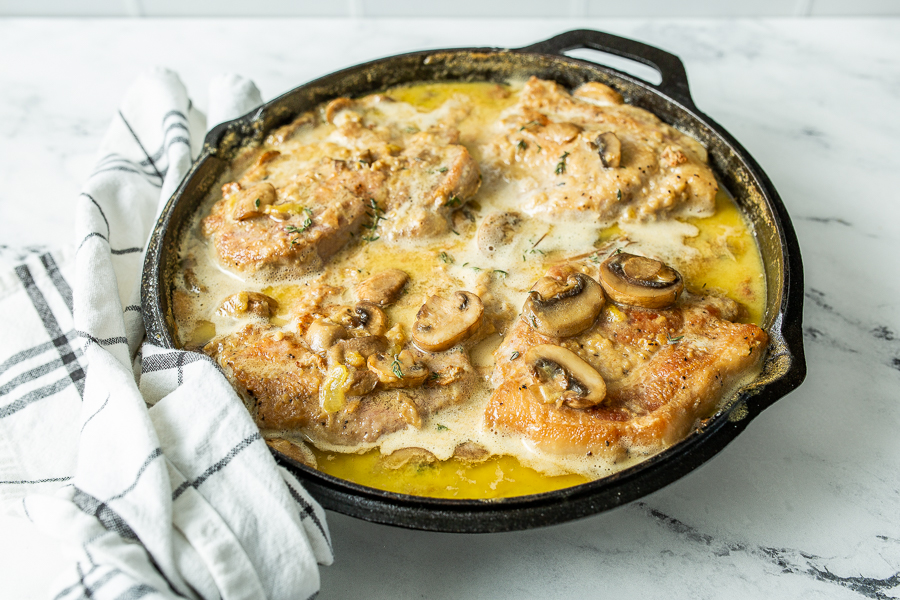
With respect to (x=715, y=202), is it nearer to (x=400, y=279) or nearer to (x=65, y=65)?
(x=400, y=279)

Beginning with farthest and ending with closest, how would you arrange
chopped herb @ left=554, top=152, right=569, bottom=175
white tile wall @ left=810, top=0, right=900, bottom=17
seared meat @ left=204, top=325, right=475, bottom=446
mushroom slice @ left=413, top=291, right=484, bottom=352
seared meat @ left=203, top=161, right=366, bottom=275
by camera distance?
white tile wall @ left=810, top=0, right=900, bottom=17 → chopped herb @ left=554, top=152, right=569, bottom=175 → seared meat @ left=203, top=161, right=366, bottom=275 → mushroom slice @ left=413, top=291, right=484, bottom=352 → seared meat @ left=204, top=325, right=475, bottom=446

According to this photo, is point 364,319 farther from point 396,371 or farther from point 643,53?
point 643,53

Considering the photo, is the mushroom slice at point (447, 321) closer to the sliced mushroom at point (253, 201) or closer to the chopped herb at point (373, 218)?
the chopped herb at point (373, 218)

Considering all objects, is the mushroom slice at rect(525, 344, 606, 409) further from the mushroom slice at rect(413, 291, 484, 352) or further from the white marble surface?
the white marble surface

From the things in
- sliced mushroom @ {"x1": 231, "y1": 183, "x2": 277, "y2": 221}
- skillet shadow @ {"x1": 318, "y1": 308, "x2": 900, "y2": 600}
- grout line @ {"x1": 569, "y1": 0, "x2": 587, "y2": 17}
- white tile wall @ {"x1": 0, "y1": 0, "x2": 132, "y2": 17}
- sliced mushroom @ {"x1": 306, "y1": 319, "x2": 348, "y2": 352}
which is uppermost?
white tile wall @ {"x1": 0, "y1": 0, "x2": 132, "y2": 17}

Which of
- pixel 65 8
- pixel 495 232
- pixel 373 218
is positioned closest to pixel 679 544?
pixel 495 232

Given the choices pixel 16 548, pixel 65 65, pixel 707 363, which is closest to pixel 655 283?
pixel 707 363

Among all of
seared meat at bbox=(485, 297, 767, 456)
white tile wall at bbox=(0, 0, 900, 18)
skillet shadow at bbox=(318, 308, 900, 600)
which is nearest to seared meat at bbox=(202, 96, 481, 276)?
seared meat at bbox=(485, 297, 767, 456)
